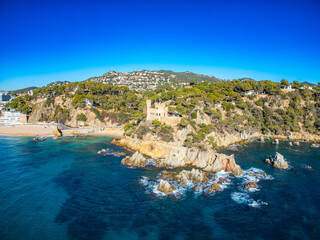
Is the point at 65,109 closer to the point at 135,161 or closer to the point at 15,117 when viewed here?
the point at 15,117

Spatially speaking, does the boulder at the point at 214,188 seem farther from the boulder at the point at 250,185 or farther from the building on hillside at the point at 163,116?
the building on hillside at the point at 163,116

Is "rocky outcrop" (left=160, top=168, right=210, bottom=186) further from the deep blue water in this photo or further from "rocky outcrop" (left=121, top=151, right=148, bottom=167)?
"rocky outcrop" (left=121, top=151, right=148, bottom=167)

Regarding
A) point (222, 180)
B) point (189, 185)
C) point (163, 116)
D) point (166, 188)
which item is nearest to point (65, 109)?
point (163, 116)

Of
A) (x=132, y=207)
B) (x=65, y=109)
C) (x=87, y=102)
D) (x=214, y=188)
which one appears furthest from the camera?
(x=87, y=102)

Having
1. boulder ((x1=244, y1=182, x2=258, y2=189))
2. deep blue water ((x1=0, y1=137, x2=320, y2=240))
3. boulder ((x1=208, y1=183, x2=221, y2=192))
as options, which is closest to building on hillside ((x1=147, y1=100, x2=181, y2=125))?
deep blue water ((x1=0, y1=137, x2=320, y2=240))

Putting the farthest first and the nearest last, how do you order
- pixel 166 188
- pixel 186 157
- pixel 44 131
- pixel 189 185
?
pixel 44 131 < pixel 186 157 < pixel 189 185 < pixel 166 188

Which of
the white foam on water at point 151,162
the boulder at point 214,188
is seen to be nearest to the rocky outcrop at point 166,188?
the boulder at point 214,188
